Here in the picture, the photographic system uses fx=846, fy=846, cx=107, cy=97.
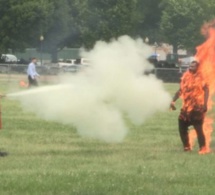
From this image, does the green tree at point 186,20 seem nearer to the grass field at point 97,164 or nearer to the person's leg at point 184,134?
the grass field at point 97,164

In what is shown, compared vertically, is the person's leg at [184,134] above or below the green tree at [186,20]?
below

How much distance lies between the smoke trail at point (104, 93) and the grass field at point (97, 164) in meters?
0.67

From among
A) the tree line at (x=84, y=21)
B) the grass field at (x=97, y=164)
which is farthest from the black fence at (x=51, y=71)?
the grass field at (x=97, y=164)

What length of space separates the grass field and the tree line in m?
36.9

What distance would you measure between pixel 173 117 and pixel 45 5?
3777 cm

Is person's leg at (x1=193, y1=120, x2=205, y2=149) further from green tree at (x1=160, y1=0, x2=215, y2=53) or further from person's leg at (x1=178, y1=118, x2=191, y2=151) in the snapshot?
green tree at (x1=160, y1=0, x2=215, y2=53)

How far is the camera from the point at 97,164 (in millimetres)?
14688

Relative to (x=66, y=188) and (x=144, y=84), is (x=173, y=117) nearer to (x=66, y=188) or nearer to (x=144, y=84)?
(x=144, y=84)

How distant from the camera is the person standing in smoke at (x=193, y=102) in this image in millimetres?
16797

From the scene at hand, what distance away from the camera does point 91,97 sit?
16.3 meters

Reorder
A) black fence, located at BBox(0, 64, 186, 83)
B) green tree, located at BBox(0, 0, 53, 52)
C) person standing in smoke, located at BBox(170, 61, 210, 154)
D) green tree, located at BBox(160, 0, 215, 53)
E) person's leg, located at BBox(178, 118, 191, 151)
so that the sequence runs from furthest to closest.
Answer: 1. green tree, located at BBox(160, 0, 215, 53)
2. green tree, located at BBox(0, 0, 53, 52)
3. black fence, located at BBox(0, 64, 186, 83)
4. person's leg, located at BBox(178, 118, 191, 151)
5. person standing in smoke, located at BBox(170, 61, 210, 154)

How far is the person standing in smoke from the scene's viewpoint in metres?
16.8

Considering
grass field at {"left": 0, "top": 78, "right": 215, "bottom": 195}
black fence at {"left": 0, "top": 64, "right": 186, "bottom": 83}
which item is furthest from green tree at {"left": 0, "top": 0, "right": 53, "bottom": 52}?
grass field at {"left": 0, "top": 78, "right": 215, "bottom": 195}

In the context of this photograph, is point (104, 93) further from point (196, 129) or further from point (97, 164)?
point (196, 129)
